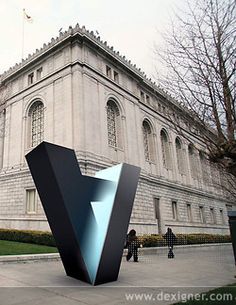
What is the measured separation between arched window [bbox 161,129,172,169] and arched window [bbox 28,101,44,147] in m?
14.8

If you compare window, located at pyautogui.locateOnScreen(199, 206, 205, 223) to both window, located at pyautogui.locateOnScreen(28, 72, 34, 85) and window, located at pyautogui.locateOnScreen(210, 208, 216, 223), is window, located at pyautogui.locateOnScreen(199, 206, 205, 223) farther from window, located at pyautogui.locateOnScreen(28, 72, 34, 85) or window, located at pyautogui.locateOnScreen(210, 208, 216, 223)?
window, located at pyautogui.locateOnScreen(28, 72, 34, 85)

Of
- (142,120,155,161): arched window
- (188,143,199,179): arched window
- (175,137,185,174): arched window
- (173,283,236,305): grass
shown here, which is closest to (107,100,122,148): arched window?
(142,120,155,161): arched window

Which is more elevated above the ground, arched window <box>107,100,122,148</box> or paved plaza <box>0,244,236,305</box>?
arched window <box>107,100,122,148</box>

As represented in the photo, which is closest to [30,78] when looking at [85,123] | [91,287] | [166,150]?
[85,123]

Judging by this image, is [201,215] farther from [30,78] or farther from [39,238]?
[30,78]

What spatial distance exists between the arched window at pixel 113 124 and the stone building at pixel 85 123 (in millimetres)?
94

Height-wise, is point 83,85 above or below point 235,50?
above

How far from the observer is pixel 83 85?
23.1 meters

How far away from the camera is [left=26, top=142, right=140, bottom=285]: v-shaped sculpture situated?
6605mm

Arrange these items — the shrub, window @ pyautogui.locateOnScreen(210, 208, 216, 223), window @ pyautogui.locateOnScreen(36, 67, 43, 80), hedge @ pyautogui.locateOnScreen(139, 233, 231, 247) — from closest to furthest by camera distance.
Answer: the shrub < hedge @ pyautogui.locateOnScreen(139, 233, 231, 247) < window @ pyautogui.locateOnScreen(36, 67, 43, 80) < window @ pyautogui.locateOnScreen(210, 208, 216, 223)

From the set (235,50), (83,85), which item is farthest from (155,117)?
(235,50)

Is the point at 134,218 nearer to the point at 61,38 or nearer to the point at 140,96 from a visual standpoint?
the point at 140,96

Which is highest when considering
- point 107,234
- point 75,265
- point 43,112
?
point 43,112

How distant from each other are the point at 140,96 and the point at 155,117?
3.24 metres
